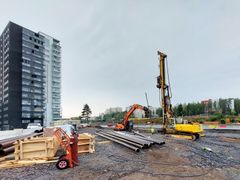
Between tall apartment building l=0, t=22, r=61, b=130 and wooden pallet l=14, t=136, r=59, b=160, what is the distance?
74.6 meters

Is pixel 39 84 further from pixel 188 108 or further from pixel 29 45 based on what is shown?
pixel 188 108

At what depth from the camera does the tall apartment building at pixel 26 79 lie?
7444cm

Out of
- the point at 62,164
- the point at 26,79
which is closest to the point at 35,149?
the point at 62,164

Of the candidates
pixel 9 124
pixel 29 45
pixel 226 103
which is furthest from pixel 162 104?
pixel 226 103

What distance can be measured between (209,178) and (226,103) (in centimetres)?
12120

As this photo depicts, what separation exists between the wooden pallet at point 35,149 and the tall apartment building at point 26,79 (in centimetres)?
7464

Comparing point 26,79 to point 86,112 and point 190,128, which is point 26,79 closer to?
point 86,112

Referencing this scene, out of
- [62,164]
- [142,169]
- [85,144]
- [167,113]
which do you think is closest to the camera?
[142,169]

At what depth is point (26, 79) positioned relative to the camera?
78375 mm

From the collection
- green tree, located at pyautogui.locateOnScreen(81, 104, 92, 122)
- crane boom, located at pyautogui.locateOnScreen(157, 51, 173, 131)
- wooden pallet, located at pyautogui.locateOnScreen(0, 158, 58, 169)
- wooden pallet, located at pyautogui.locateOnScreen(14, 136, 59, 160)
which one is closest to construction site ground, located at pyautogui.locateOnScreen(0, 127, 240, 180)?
wooden pallet, located at pyautogui.locateOnScreen(0, 158, 58, 169)

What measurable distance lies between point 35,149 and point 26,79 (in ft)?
260

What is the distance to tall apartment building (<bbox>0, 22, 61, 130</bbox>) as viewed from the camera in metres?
74.4

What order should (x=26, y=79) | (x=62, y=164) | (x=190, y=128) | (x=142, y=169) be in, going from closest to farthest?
(x=142, y=169)
(x=62, y=164)
(x=190, y=128)
(x=26, y=79)

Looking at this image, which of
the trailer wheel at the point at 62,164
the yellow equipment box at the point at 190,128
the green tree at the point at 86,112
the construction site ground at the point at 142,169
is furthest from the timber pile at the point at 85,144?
the green tree at the point at 86,112
